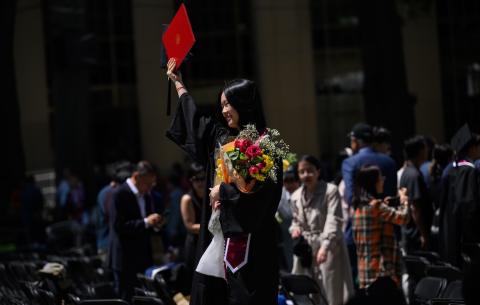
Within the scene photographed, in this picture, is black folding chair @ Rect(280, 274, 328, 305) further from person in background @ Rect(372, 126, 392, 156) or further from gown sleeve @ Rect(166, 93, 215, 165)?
person in background @ Rect(372, 126, 392, 156)

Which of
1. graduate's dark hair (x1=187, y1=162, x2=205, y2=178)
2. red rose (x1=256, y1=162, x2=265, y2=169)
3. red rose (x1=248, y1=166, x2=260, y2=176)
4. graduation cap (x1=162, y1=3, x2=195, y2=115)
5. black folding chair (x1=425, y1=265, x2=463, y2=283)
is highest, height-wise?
graduation cap (x1=162, y1=3, x2=195, y2=115)

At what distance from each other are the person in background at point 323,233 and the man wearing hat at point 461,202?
1028 millimetres

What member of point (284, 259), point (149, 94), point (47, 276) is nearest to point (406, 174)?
point (284, 259)

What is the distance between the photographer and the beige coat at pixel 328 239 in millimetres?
9289

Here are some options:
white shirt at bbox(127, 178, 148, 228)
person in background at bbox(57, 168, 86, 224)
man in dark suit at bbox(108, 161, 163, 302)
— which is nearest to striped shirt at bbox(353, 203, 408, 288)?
man in dark suit at bbox(108, 161, 163, 302)

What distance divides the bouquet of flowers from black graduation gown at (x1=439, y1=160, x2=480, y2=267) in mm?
3716

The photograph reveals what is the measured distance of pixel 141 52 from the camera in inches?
1093

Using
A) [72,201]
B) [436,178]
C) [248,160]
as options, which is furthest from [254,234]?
[72,201]

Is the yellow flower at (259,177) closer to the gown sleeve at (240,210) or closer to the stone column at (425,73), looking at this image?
the gown sleeve at (240,210)

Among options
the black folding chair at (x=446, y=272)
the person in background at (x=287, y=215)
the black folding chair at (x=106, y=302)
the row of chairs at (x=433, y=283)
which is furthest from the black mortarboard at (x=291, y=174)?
the black folding chair at (x=106, y=302)

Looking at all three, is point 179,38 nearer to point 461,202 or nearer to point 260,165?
point 260,165

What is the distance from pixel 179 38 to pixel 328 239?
347cm

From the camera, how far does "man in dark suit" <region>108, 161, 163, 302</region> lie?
9867 millimetres

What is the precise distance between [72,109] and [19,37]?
6.32m
